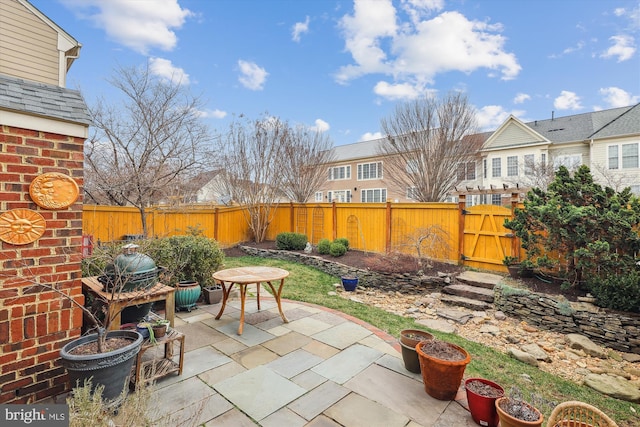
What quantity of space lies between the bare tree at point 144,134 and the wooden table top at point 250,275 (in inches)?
190

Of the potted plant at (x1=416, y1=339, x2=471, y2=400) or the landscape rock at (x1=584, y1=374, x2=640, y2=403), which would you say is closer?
the potted plant at (x1=416, y1=339, x2=471, y2=400)

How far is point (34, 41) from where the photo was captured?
5.00m

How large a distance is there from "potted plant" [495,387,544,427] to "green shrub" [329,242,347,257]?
22.4 feet

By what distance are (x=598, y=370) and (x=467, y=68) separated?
9.66m

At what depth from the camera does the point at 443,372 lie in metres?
2.46

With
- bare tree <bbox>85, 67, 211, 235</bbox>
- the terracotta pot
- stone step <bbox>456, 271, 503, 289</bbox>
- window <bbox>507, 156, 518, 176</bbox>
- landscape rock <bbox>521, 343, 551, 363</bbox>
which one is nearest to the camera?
the terracotta pot

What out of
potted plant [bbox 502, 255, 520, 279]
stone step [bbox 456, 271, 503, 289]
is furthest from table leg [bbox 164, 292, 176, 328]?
potted plant [bbox 502, 255, 520, 279]

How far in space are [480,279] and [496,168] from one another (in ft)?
43.8

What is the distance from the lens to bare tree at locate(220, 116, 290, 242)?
454 inches

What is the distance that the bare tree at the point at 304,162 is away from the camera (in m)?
13.7

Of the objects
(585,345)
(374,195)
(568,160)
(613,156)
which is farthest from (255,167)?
(613,156)

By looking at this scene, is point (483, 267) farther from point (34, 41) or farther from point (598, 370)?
point (34, 41)

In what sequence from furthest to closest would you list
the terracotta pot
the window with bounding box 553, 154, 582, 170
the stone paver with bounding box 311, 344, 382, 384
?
the window with bounding box 553, 154, 582, 170 → the stone paver with bounding box 311, 344, 382, 384 → the terracotta pot

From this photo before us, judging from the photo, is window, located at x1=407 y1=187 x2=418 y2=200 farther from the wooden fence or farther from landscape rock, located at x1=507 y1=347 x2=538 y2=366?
landscape rock, located at x1=507 y1=347 x2=538 y2=366
